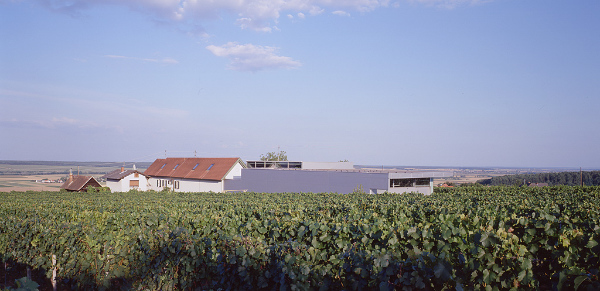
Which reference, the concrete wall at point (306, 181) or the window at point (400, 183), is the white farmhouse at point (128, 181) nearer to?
the concrete wall at point (306, 181)

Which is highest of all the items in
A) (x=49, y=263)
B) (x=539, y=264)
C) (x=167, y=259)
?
(x=539, y=264)

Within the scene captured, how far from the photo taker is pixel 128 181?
64.6 m

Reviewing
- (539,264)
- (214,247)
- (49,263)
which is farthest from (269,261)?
(49,263)

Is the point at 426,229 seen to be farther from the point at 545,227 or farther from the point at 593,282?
the point at 593,282

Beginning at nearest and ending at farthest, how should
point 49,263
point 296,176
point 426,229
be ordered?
point 426,229, point 49,263, point 296,176

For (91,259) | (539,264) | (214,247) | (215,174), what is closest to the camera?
(539,264)

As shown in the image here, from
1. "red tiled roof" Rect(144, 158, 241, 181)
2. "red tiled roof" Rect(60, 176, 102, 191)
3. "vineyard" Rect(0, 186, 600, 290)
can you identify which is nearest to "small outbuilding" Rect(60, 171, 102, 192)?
"red tiled roof" Rect(60, 176, 102, 191)

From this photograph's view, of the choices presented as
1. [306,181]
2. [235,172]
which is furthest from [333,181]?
[235,172]

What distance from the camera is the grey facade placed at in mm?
39938

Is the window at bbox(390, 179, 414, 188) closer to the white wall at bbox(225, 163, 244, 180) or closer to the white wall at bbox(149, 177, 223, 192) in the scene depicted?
the white wall at bbox(225, 163, 244, 180)

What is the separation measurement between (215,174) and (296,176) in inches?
541

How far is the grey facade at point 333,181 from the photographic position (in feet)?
131

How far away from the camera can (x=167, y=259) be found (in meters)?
7.26

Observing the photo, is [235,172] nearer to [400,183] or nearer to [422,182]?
[400,183]
